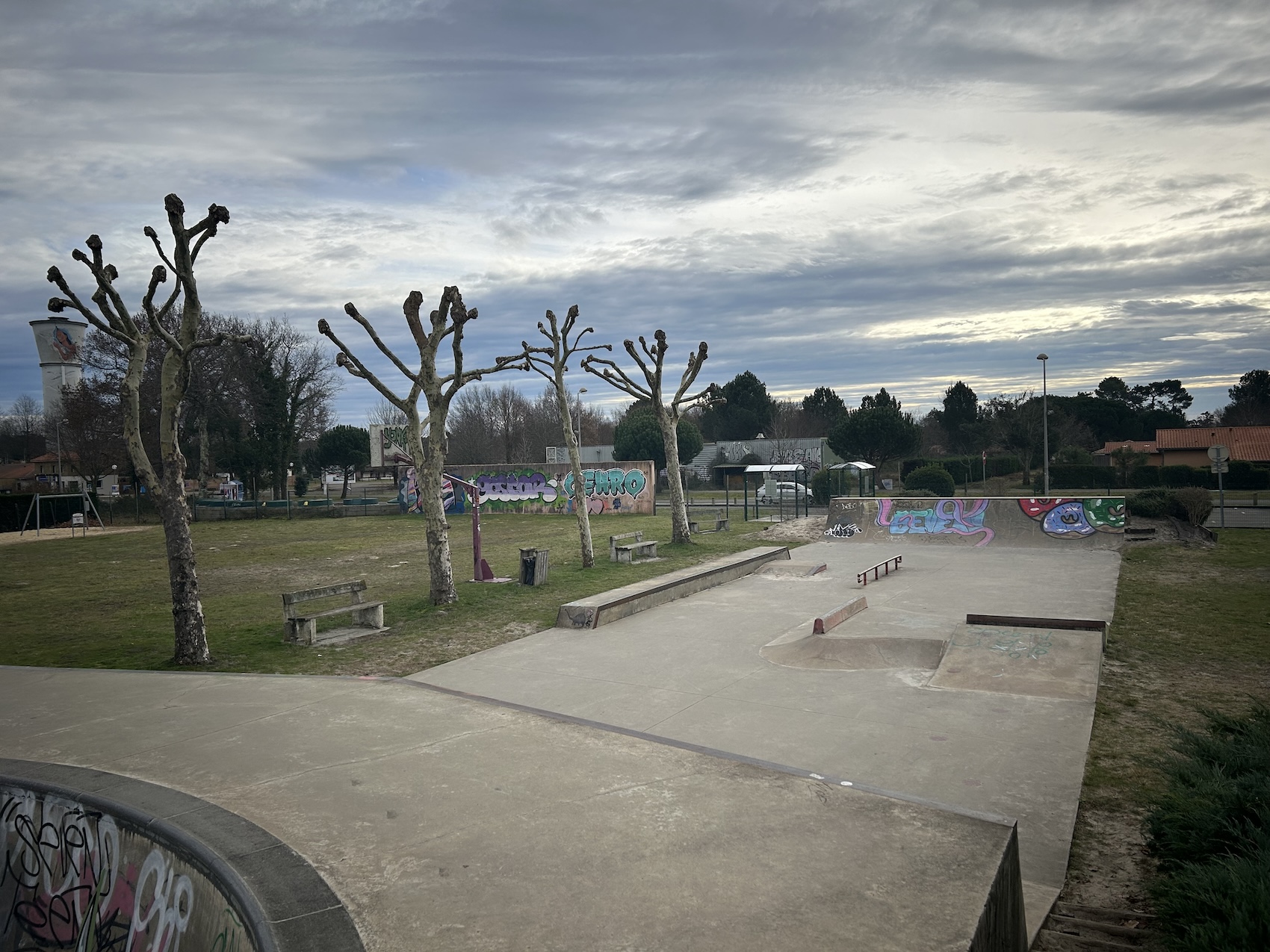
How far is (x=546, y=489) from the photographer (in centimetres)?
3728

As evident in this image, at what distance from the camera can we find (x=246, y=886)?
4312 mm

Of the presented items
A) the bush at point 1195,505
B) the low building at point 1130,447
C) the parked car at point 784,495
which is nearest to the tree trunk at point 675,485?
the bush at point 1195,505

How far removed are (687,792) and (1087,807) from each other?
9.76 feet

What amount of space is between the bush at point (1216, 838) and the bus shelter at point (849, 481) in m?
23.9

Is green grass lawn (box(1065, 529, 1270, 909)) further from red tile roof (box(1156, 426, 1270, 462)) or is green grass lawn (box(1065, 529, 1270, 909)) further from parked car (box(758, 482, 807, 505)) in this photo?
red tile roof (box(1156, 426, 1270, 462))

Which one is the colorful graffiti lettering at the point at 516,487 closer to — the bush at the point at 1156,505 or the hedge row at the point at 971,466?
the bush at the point at 1156,505

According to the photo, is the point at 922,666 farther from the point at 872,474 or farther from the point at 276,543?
the point at 872,474

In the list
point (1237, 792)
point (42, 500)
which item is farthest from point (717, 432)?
point (1237, 792)

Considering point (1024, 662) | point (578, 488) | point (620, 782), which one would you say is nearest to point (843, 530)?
point (578, 488)

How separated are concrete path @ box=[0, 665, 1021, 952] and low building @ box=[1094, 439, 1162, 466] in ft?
189

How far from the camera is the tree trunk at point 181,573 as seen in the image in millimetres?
10117

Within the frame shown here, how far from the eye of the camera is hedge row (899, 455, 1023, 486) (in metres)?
53.0

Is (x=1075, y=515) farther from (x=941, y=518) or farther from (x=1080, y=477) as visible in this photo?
(x=1080, y=477)

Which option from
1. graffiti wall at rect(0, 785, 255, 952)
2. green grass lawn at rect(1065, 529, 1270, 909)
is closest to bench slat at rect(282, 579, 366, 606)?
graffiti wall at rect(0, 785, 255, 952)
